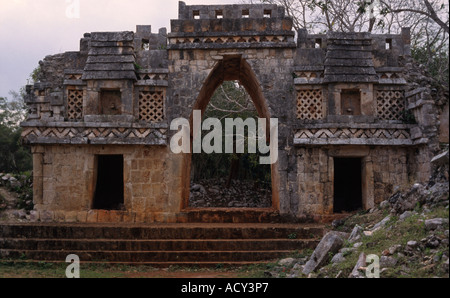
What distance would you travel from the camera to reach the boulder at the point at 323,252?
6375 millimetres

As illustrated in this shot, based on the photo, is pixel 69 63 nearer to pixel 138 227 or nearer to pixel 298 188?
pixel 138 227

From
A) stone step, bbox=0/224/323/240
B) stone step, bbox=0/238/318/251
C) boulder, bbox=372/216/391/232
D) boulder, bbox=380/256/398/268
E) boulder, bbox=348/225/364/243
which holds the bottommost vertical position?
stone step, bbox=0/238/318/251

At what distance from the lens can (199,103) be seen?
11.0m

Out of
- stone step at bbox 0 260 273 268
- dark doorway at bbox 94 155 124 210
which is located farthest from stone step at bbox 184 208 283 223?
dark doorway at bbox 94 155 124 210

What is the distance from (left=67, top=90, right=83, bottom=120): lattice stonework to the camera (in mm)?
10531

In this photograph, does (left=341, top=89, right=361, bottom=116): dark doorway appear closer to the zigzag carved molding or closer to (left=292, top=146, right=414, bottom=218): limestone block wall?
(left=292, top=146, right=414, bottom=218): limestone block wall

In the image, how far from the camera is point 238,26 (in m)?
10.5

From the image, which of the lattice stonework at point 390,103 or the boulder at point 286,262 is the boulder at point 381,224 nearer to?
the boulder at point 286,262

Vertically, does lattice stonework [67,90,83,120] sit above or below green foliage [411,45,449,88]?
below

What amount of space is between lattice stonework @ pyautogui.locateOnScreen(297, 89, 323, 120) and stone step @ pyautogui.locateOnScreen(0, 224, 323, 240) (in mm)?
2702

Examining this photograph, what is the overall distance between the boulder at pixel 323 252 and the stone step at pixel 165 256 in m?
1.84

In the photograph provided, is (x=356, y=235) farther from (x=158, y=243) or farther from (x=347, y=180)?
(x=347, y=180)

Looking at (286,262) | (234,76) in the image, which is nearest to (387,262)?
(286,262)
